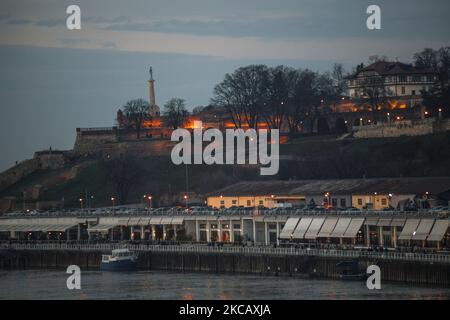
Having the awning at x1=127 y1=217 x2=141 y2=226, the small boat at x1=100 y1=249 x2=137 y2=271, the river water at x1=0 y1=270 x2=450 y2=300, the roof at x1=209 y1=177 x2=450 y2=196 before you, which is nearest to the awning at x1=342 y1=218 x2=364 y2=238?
the river water at x1=0 y1=270 x2=450 y2=300

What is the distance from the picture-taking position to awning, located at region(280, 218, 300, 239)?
4742 inches

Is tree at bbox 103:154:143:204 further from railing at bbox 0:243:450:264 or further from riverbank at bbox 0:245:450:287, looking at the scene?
riverbank at bbox 0:245:450:287

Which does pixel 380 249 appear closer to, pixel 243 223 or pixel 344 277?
pixel 344 277

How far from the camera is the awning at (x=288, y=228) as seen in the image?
395 ft

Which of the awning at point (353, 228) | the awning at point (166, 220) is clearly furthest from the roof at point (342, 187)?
the awning at point (353, 228)

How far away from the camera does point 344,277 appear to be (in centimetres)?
10612

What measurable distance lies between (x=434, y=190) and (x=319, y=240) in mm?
15888

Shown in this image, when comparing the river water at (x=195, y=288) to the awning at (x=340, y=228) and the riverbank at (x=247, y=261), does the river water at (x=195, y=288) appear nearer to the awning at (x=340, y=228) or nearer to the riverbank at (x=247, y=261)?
the riverbank at (x=247, y=261)

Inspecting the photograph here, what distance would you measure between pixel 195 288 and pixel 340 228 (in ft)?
55.0

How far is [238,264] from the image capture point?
117312mm

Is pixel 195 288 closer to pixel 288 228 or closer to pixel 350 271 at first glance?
pixel 350 271

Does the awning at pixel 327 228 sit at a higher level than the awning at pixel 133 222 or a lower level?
higher

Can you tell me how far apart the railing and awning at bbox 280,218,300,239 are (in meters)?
3.83

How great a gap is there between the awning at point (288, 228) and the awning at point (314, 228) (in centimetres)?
193
